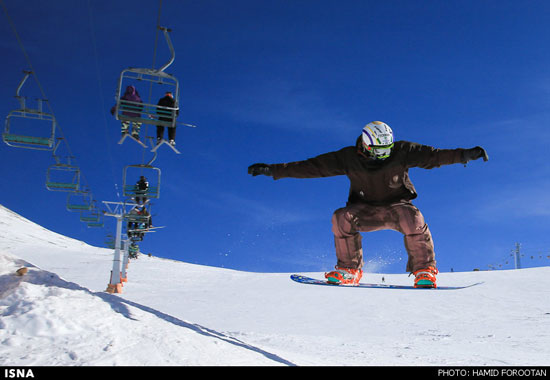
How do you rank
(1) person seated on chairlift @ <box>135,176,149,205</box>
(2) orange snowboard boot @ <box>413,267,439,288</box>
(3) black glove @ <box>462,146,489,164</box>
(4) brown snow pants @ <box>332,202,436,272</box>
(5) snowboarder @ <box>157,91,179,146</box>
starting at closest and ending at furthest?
(3) black glove @ <box>462,146,489,164</box>
(2) orange snowboard boot @ <box>413,267,439,288</box>
(4) brown snow pants @ <box>332,202,436,272</box>
(5) snowboarder @ <box>157,91,179,146</box>
(1) person seated on chairlift @ <box>135,176,149,205</box>

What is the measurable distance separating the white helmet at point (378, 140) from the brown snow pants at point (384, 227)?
2.29 ft

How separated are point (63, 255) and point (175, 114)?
27467 mm

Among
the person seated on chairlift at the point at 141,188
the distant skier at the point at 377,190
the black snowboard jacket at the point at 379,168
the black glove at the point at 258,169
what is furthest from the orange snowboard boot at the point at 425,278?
the person seated on chairlift at the point at 141,188

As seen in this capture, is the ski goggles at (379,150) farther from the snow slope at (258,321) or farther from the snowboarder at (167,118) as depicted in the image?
the snowboarder at (167,118)

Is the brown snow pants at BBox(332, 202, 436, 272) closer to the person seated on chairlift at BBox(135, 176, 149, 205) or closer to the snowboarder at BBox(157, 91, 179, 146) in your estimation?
the snowboarder at BBox(157, 91, 179, 146)

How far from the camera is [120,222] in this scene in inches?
650

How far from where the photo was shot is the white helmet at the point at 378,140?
19.9 ft

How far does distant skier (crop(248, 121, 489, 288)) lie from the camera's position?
Answer: 612 centimetres

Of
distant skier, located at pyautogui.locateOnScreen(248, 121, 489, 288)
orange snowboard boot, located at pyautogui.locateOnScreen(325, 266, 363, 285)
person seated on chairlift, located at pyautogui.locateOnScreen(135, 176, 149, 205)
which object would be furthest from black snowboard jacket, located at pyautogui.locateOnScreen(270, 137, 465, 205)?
person seated on chairlift, located at pyautogui.locateOnScreen(135, 176, 149, 205)

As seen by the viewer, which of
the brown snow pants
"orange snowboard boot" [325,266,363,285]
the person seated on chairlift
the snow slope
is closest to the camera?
the snow slope

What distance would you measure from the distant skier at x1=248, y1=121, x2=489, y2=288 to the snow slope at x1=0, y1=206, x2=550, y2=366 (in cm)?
181

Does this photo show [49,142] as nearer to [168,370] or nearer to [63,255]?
[168,370]

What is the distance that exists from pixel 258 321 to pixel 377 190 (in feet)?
23.8

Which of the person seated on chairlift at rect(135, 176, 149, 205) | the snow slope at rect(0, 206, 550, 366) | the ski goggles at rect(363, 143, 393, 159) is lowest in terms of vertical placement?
the snow slope at rect(0, 206, 550, 366)
